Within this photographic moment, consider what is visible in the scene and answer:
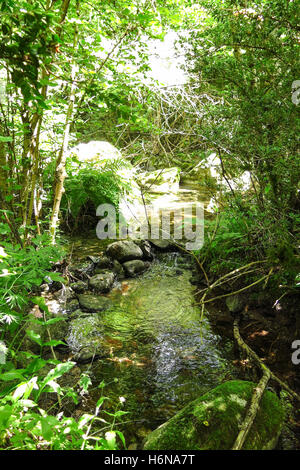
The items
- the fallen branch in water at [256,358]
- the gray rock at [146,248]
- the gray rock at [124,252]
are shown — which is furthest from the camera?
the gray rock at [146,248]

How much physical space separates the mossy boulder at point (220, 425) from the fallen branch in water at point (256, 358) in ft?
1.02

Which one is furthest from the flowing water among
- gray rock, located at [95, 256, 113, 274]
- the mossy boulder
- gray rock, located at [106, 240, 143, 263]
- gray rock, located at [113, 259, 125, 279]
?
gray rock, located at [106, 240, 143, 263]

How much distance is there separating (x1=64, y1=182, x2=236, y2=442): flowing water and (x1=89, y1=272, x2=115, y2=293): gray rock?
0.13m

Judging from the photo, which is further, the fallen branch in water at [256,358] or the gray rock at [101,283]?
the gray rock at [101,283]

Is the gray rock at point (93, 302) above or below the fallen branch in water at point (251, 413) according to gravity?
below

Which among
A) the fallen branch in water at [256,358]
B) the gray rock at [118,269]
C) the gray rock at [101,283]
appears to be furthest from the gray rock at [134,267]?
the fallen branch in water at [256,358]

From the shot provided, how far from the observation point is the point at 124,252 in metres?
5.80

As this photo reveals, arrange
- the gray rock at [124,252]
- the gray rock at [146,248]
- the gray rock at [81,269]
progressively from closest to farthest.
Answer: the gray rock at [81,269] → the gray rock at [124,252] → the gray rock at [146,248]

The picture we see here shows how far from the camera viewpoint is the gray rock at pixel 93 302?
4271 mm

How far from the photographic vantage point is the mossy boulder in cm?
190

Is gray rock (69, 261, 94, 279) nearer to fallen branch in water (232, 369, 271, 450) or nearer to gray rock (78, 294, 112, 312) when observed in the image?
gray rock (78, 294, 112, 312)

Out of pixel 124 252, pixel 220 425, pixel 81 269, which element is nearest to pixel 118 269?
pixel 124 252

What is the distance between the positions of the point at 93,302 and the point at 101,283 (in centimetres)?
51

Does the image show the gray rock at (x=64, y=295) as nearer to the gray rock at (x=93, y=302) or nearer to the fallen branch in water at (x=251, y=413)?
the gray rock at (x=93, y=302)
